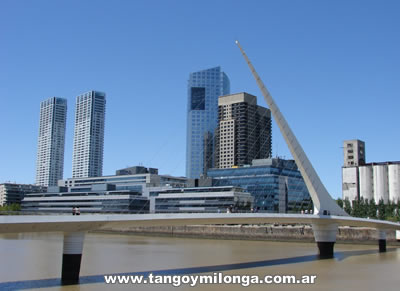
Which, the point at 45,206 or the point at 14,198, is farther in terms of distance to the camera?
the point at 14,198

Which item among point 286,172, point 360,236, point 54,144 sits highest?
point 54,144

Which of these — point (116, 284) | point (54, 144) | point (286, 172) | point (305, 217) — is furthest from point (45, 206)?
point (54, 144)

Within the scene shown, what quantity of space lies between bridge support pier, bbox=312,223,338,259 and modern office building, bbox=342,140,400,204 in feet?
191

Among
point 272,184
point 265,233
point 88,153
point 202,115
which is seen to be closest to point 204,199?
point 272,184

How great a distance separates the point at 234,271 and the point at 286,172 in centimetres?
6609

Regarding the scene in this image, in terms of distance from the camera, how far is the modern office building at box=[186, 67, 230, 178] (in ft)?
564

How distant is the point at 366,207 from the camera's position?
256 ft

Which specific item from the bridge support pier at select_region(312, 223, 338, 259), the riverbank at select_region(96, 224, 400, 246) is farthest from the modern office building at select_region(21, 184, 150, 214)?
the bridge support pier at select_region(312, 223, 338, 259)

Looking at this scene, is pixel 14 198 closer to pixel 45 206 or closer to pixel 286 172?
pixel 45 206

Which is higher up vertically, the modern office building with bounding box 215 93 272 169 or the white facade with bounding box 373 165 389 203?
the modern office building with bounding box 215 93 272 169

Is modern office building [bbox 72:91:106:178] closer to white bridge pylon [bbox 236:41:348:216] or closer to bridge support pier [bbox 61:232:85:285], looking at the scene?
white bridge pylon [bbox 236:41:348:216]

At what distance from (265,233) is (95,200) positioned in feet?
150

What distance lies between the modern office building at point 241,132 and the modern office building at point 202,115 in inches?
517

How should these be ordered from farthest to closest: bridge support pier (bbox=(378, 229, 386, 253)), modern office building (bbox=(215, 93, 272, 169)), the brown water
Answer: modern office building (bbox=(215, 93, 272, 169)) < bridge support pier (bbox=(378, 229, 386, 253)) < the brown water
